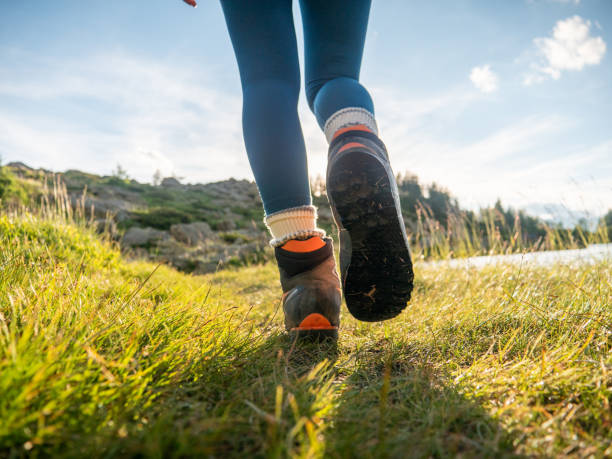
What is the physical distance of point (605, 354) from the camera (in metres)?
0.77

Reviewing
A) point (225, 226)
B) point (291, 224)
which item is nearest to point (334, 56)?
point (291, 224)

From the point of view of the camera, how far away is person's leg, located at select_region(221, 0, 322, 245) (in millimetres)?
1005

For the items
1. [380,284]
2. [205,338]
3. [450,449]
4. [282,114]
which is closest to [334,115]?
[282,114]

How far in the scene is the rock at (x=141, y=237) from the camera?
32.1 feet

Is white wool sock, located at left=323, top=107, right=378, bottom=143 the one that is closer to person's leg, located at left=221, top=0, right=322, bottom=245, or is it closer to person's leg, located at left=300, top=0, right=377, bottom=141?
person's leg, located at left=300, top=0, right=377, bottom=141

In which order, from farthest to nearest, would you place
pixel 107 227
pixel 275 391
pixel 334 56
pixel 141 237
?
pixel 141 237, pixel 107 227, pixel 334 56, pixel 275 391

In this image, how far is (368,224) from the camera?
0.86 meters

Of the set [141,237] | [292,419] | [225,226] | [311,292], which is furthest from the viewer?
[225,226]

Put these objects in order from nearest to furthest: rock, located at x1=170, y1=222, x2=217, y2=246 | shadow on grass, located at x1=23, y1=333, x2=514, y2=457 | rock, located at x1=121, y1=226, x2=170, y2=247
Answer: shadow on grass, located at x1=23, y1=333, x2=514, y2=457, rock, located at x1=121, y1=226, x2=170, y2=247, rock, located at x1=170, y1=222, x2=217, y2=246

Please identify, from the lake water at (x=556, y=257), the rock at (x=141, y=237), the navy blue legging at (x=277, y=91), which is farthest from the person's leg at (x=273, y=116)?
the rock at (x=141, y=237)

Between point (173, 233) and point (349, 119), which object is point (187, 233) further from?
point (349, 119)

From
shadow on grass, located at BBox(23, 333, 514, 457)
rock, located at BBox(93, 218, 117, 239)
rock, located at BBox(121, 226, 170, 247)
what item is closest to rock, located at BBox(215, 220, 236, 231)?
rock, located at BBox(121, 226, 170, 247)

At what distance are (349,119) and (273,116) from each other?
0.77 feet

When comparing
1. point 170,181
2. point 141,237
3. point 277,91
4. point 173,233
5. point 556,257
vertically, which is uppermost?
point 170,181
